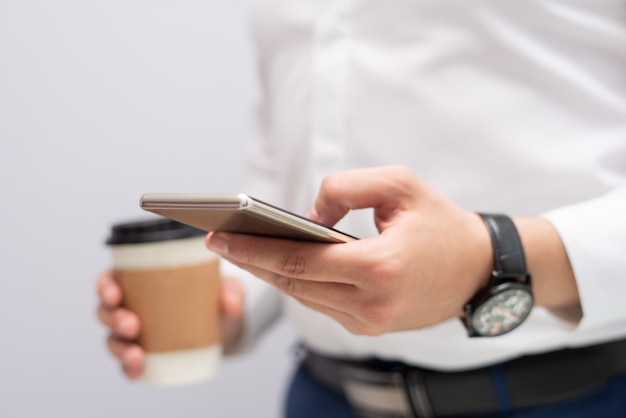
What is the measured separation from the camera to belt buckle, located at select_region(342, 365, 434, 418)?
79cm

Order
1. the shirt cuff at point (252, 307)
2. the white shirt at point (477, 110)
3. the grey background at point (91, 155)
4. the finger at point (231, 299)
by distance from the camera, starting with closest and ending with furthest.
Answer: the white shirt at point (477, 110) < the finger at point (231, 299) < the shirt cuff at point (252, 307) < the grey background at point (91, 155)

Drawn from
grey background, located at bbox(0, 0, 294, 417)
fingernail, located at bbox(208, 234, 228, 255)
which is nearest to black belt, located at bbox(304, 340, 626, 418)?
fingernail, located at bbox(208, 234, 228, 255)

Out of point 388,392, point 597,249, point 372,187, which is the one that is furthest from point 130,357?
point 597,249

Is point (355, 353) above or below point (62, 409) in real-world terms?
above

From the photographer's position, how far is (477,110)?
2.46 feet

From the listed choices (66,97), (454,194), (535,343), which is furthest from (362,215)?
(66,97)

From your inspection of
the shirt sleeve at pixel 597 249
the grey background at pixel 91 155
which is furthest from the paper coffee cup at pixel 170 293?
the grey background at pixel 91 155

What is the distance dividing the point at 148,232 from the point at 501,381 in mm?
414

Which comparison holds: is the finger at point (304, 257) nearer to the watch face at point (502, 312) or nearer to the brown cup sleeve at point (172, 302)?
the watch face at point (502, 312)

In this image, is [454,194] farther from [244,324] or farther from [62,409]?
[62,409]

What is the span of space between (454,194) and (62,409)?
0.84 m

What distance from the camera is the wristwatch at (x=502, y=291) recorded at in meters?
0.58

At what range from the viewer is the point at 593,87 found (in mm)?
724

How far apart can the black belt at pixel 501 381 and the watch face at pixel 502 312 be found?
0.54 feet
